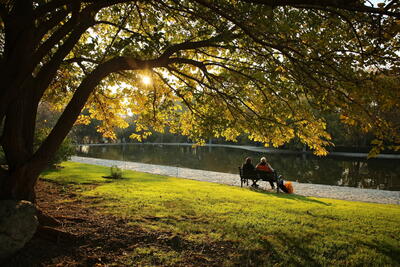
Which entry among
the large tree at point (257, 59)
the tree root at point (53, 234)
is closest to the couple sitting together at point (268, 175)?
the large tree at point (257, 59)

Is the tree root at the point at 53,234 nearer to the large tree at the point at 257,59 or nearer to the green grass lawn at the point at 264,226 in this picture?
the large tree at the point at 257,59

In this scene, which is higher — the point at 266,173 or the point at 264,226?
the point at 266,173

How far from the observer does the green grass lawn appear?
4273 millimetres

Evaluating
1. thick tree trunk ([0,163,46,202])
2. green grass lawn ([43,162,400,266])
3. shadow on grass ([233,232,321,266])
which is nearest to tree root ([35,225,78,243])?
thick tree trunk ([0,163,46,202])

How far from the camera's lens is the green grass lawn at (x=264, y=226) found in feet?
14.0

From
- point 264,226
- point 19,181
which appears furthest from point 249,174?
point 19,181

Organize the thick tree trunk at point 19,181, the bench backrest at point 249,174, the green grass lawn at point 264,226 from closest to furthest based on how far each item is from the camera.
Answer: the green grass lawn at point 264,226 < the thick tree trunk at point 19,181 < the bench backrest at point 249,174

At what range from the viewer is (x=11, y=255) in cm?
368

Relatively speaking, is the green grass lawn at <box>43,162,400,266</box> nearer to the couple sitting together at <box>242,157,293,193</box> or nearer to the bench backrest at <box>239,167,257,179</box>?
the couple sitting together at <box>242,157,293,193</box>

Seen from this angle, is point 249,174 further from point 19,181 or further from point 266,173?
point 19,181

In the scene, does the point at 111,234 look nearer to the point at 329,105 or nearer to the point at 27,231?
the point at 27,231

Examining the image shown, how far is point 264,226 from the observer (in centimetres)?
578

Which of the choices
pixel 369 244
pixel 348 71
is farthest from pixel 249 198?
pixel 348 71

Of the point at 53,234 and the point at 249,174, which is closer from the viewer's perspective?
the point at 53,234
